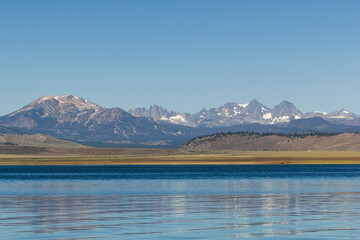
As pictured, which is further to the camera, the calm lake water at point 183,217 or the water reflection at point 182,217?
the water reflection at point 182,217

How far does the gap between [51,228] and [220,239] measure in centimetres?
1069

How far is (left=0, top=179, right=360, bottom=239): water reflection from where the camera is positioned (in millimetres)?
37969

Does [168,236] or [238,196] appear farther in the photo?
[238,196]

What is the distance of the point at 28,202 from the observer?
61406 millimetres

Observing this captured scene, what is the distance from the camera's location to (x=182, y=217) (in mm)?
46500

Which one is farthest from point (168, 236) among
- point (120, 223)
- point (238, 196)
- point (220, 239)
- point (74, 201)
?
point (238, 196)

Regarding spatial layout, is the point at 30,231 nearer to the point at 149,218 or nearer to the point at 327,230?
the point at 149,218

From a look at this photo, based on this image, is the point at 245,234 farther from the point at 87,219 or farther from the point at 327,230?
the point at 87,219

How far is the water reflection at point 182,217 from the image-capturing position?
125ft

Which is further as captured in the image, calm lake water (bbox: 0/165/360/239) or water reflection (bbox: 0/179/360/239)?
water reflection (bbox: 0/179/360/239)

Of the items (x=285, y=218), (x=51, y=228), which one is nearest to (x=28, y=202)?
(x=51, y=228)

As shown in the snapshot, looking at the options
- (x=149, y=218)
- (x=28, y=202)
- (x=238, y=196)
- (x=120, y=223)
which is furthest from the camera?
(x=238, y=196)

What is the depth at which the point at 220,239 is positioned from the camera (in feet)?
117

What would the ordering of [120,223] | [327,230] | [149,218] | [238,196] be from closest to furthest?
[327,230], [120,223], [149,218], [238,196]
